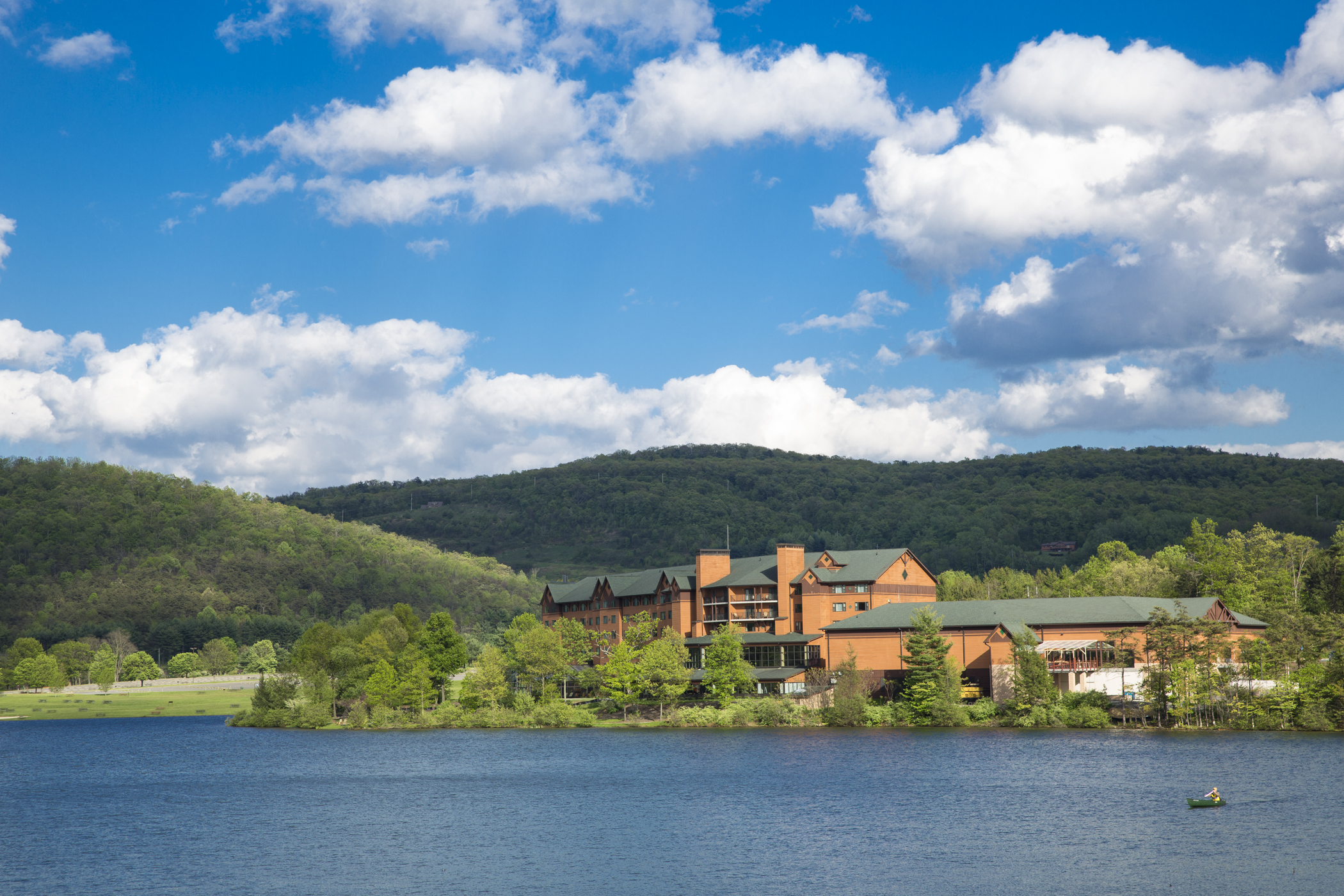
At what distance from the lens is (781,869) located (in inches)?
1658

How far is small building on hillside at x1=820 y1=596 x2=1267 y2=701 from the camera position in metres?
92.3

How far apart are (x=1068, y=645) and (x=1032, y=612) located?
474 cm

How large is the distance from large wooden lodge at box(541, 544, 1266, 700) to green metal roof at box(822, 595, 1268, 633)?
0.45 feet

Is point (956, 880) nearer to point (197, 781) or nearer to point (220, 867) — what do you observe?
point (220, 867)

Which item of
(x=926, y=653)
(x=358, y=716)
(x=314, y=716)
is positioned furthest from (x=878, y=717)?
(x=314, y=716)

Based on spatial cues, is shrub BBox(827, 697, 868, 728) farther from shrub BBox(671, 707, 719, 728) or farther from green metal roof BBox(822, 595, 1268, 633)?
shrub BBox(671, 707, 719, 728)

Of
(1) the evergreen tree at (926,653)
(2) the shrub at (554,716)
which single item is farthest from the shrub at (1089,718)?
(2) the shrub at (554,716)

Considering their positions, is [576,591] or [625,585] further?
[576,591]

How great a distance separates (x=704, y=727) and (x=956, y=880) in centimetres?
5755

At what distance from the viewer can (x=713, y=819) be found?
52.9 meters

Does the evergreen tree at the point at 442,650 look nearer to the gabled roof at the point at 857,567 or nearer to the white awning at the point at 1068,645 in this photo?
the gabled roof at the point at 857,567

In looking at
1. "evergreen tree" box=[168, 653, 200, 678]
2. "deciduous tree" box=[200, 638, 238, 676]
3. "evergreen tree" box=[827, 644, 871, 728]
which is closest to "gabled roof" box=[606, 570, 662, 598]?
"evergreen tree" box=[827, 644, 871, 728]

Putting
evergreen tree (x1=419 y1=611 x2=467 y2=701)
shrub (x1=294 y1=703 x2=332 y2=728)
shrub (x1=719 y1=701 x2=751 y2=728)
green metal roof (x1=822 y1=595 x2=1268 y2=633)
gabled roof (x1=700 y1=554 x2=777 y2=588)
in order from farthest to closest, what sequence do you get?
1. gabled roof (x1=700 y1=554 x2=777 y2=588)
2. evergreen tree (x1=419 y1=611 x2=467 y2=701)
3. shrub (x1=294 y1=703 x2=332 y2=728)
4. shrub (x1=719 y1=701 x2=751 y2=728)
5. green metal roof (x1=822 y1=595 x2=1268 y2=633)

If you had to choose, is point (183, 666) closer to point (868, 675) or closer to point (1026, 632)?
point (868, 675)
